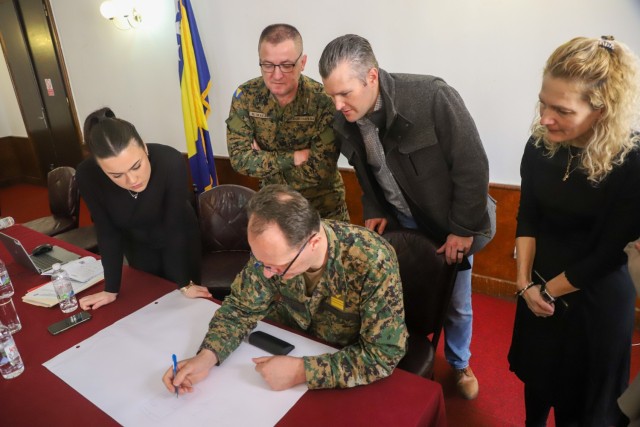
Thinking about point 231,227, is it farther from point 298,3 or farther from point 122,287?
point 298,3

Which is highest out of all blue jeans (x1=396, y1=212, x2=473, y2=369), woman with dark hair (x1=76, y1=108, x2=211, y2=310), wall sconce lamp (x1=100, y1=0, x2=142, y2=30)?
wall sconce lamp (x1=100, y1=0, x2=142, y2=30)

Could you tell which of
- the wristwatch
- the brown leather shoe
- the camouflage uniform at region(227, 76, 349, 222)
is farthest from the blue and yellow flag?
the wristwatch

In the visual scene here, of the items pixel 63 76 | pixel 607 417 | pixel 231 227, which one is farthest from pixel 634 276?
pixel 63 76

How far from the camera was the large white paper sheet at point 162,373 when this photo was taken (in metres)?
1.06

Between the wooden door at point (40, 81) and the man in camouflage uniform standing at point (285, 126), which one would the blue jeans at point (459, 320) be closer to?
the man in camouflage uniform standing at point (285, 126)

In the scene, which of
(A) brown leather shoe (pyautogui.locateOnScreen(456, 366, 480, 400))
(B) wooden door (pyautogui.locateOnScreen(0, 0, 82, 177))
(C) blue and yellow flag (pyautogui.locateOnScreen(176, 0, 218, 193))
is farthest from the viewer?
(B) wooden door (pyautogui.locateOnScreen(0, 0, 82, 177))

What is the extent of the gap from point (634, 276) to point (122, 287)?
5.71ft

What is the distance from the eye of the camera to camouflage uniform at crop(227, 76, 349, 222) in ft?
6.43

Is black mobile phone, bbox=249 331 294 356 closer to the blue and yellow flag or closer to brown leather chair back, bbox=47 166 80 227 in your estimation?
brown leather chair back, bbox=47 166 80 227

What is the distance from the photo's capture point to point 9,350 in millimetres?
1252

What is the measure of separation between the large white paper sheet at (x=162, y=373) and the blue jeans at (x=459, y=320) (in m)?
0.91

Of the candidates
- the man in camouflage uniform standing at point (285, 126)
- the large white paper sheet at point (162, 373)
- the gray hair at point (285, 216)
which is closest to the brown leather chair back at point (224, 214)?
the man in camouflage uniform standing at point (285, 126)

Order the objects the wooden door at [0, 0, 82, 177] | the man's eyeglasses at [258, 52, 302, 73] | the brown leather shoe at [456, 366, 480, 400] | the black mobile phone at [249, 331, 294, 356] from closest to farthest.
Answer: the black mobile phone at [249, 331, 294, 356] < the man's eyeglasses at [258, 52, 302, 73] < the brown leather shoe at [456, 366, 480, 400] < the wooden door at [0, 0, 82, 177]

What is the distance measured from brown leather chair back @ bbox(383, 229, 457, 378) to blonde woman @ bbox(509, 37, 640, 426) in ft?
0.87
